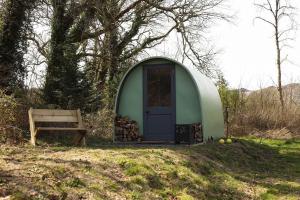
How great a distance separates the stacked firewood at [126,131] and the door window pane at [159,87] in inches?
35.5

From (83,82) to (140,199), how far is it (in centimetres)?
1046

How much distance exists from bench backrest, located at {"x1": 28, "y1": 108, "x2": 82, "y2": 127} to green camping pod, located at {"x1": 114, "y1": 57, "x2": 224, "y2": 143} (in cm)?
262

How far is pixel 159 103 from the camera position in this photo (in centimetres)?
1377

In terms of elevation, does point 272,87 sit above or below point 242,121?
above

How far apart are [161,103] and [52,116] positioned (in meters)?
4.00

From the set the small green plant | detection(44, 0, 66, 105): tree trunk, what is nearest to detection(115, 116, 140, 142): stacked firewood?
detection(44, 0, 66, 105): tree trunk

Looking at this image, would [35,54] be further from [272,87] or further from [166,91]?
[272,87]

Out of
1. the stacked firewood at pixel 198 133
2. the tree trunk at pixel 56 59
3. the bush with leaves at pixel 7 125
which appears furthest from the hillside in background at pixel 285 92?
the bush with leaves at pixel 7 125

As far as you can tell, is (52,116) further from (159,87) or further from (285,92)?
(285,92)

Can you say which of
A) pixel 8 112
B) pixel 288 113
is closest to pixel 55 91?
pixel 8 112

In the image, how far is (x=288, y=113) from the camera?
70.4 feet

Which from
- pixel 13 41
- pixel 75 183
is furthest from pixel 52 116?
→ pixel 75 183

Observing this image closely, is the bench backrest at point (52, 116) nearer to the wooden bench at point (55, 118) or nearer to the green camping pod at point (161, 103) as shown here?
the wooden bench at point (55, 118)

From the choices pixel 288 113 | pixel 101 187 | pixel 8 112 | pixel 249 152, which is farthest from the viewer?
pixel 288 113
